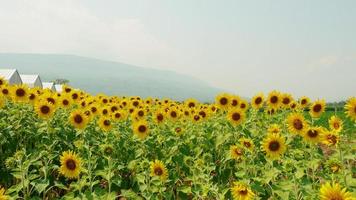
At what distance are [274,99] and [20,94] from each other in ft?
19.7

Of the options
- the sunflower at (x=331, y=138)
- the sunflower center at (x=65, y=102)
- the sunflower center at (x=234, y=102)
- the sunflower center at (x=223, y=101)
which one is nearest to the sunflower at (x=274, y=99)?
the sunflower center at (x=234, y=102)

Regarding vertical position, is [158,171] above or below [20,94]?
below

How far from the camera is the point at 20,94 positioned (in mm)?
10352

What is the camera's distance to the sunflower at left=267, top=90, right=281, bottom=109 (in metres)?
10.8

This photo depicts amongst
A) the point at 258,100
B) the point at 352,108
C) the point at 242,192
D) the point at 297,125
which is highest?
the point at 352,108

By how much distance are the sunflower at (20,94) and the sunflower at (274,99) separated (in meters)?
5.74

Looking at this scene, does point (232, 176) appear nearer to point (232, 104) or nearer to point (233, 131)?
point (233, 131)

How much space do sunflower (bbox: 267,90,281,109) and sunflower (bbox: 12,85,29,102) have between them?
226 inches

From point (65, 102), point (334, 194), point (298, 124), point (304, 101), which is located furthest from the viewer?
point (304, 101)

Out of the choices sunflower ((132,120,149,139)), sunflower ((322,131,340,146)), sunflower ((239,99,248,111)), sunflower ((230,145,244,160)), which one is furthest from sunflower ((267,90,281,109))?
sunflower ((322,131,340,146))

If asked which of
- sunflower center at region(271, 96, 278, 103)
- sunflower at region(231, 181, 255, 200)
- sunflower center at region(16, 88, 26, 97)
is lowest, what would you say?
sunflower at region(231, 181, 255, 200)

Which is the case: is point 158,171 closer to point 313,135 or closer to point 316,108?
point 313,135

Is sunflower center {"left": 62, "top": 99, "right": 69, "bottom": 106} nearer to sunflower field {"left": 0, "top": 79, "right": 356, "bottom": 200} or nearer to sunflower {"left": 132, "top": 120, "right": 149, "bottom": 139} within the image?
sunflower field {"left": 0, "top": 79, "right": 356, "bottom": 200}

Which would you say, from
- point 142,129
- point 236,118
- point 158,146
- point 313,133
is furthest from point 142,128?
point 313,133
